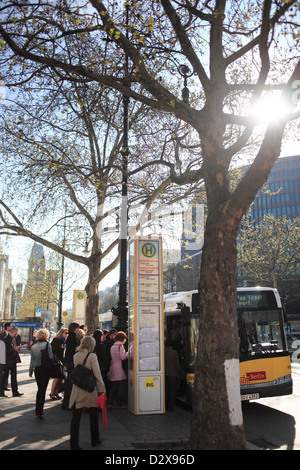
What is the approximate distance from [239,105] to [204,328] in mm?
7787

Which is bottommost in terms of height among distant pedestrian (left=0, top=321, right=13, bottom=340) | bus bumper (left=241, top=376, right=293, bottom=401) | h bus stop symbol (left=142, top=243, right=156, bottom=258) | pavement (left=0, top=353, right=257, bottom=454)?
pavement (left=0, top=353, right=257, bottom=454)

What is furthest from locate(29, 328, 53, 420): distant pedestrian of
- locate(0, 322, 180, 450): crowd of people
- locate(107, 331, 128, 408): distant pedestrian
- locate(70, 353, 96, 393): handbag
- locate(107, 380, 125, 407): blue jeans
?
locate(70, 353, 96, 393): handbag

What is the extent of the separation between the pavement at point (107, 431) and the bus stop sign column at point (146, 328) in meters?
0.39

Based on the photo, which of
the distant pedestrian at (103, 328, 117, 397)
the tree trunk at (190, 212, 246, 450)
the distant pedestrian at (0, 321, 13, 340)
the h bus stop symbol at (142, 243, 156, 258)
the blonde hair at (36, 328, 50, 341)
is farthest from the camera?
the distant pedestrian at (0, 321, 13, 340)

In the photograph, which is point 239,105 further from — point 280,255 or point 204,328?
point 280,255

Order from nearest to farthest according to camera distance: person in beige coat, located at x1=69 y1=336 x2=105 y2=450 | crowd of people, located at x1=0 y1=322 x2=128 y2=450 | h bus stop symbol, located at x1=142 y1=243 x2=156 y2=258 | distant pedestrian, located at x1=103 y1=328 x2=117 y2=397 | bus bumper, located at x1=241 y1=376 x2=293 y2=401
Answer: person in beige coat, located at x1=69 y1=336 x2=105 y2=450
crowd of people, located at x1=0 y1=322 x2=128 y2=450
bus bumper, located at x1=241 y1=376 x2=293 y2=401
h bus stop symbol, located at x1=142 y1=243 x2=156 y2=258
distant pedestrian, located at x1=103 y1=328 x2=117 y2=397

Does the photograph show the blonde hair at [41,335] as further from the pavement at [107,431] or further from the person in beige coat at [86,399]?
the person in beige coat at [86,399]

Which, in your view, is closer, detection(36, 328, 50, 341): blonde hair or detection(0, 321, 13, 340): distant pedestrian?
detection(36, 328, 50, 341): blonde hair

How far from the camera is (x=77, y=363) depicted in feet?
20.3

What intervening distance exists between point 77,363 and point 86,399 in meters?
0.53

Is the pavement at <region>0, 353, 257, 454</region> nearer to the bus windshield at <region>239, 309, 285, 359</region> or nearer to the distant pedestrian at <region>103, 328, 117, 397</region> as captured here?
the distant pedestrian at <region>103, 328, 117, 397</region>

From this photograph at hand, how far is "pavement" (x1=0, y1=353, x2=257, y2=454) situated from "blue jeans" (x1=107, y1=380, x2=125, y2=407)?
31 centimetres

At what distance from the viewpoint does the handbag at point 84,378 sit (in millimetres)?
5977

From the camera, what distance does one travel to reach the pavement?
20.1 ft
